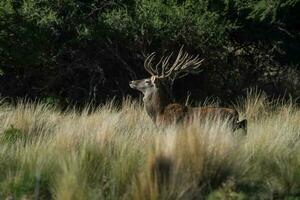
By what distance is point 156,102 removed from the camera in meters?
12.0

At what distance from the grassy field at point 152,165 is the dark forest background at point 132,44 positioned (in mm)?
6771

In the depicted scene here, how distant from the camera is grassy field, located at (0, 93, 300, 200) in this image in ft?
23.0

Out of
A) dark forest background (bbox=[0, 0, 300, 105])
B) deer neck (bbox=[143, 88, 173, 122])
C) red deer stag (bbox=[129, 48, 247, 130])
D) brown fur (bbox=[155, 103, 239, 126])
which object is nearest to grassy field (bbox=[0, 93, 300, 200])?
brown fur (bbox=[155, 103, 239, 126])

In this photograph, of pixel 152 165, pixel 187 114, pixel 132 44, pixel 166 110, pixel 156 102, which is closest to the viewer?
pixel 152 165

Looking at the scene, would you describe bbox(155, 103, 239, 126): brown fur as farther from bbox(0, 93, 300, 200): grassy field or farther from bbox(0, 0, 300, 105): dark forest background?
bbox(0, 0, 300, 105): dark forest background

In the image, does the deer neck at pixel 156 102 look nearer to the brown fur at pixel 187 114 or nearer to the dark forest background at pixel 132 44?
the brown fur at pixel 187 114

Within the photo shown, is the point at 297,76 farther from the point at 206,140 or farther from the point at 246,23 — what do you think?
the point at 206,140

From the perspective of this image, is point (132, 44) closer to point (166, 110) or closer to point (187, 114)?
point (166, 110)

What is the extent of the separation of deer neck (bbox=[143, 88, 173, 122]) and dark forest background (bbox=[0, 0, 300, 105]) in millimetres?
4403

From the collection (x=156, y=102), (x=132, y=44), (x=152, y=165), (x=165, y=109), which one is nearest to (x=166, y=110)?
(x=165, y=109)

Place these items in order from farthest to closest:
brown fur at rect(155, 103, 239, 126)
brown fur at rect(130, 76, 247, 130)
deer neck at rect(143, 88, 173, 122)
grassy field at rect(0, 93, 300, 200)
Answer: deer neck at rect(143, 88, 173, 122) < brown fur at rect(130, 76, 247, 130) < brown fur at rect(155, 103, 239, 126) < grassy field at rect(0, 93, 300, 200)

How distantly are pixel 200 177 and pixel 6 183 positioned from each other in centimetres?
217

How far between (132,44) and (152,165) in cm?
1060

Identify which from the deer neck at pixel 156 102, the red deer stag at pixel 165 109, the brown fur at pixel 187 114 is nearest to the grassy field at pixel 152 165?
the brown fur at pixel 187 114
